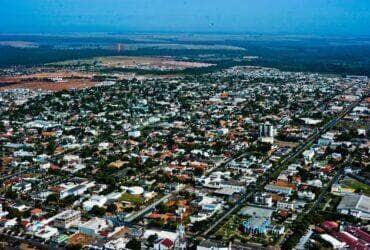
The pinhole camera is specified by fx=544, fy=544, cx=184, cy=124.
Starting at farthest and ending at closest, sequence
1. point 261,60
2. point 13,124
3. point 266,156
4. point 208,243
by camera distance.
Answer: point 261,60 < point 13,124 < point 266,156 < point 208,243

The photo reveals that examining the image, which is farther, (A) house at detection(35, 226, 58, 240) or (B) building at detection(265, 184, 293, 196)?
(B) building at detection(265, 184, 293, 196)

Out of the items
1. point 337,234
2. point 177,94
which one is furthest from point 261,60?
point 337,234

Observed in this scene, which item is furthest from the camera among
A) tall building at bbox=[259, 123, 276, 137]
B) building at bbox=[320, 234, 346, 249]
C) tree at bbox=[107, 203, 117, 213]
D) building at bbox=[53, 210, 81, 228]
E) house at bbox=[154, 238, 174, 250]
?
tall building at bbox=[259, 123, 276, 137]

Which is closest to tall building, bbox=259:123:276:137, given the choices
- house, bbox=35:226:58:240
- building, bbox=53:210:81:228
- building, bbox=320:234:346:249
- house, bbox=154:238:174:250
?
building, bbox=320:234:346:249

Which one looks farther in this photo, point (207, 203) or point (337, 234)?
point (207, 203)

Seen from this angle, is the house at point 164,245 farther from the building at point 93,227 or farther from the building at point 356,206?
the building at point 356,206

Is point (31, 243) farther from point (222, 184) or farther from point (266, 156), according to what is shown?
point (266, 156)

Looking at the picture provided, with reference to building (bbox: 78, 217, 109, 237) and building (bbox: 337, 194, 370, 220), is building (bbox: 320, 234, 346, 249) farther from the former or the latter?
building (bbox: 78, 217, 109, 237)

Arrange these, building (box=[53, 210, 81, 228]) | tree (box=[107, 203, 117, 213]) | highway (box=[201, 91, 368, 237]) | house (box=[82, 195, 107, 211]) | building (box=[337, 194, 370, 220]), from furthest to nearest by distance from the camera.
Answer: house (box=[82, 195, 107, 211]), tree (box=[107, 203, 117, 213]), building (box=[337, 194, 370, 220]), highway (box=[201, 91, 368, 237]), building (box=[53, 210, 81, 228])

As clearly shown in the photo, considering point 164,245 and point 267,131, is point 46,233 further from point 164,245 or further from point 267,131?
point 267,131
